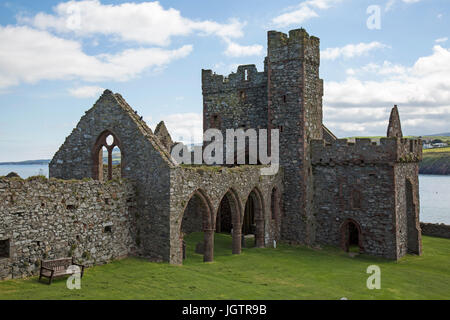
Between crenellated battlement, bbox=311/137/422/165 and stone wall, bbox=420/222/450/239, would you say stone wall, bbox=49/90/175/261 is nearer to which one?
crenellated battlement, bbox=311/137/422/165

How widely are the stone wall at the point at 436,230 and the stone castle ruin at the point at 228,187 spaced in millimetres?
6706

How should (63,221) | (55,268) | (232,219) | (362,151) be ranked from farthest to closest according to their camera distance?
(362,151) → (232,219) → (63,221) → (55,268)

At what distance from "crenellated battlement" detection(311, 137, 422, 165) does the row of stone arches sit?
138 inches

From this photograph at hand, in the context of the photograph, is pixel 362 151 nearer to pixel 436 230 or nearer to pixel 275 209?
pixel 275 209

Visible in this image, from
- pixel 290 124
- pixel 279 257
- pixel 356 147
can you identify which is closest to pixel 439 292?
pixel 279 257

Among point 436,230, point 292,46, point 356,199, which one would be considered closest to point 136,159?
point 292,46

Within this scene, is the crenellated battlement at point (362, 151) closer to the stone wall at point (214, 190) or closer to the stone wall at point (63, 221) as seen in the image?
the stone wall at point (214, 190)

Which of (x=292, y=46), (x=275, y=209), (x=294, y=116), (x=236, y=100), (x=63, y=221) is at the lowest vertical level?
(x=275, y=209)

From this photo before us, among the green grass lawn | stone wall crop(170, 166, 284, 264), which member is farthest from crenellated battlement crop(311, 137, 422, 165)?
the green grass lawn

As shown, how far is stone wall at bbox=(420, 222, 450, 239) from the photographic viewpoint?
29938 mm

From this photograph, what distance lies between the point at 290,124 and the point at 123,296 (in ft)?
48.4

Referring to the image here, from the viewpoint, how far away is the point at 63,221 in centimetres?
1420

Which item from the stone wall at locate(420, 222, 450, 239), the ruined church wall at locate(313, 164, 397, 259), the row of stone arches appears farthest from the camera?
the stone wall at locate(420, 222, 450, 239)

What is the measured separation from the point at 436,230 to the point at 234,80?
18559mm
